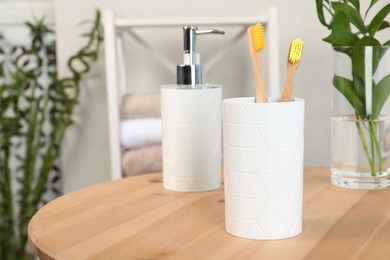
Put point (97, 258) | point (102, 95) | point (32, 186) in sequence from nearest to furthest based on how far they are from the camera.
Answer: point (97, 258) → point (102, 95) → point (32, 186)

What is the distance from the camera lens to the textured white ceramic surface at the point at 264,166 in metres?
0.68

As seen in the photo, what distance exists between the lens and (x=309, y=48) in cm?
168

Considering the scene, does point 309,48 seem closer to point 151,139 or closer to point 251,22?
point 251,22

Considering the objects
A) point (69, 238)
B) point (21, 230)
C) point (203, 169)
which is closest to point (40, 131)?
point (21, 230)

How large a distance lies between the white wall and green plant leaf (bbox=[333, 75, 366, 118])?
75 cm

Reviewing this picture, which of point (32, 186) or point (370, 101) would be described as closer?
point (370, 101)

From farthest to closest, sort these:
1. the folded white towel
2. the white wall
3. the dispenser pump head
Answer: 1. the white wall
2. the folded white towel
3. the dispenser pump head

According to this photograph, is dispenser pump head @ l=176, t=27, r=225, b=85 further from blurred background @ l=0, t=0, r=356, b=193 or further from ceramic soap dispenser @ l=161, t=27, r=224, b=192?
blurred background @ l=0, t=0, r=356, b=193

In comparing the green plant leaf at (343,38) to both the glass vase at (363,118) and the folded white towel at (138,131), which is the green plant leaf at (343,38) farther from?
the folded white towel at (138,131)

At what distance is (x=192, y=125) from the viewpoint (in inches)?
35.5

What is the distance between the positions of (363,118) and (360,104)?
21 mm

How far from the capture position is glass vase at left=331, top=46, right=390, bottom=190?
921mm

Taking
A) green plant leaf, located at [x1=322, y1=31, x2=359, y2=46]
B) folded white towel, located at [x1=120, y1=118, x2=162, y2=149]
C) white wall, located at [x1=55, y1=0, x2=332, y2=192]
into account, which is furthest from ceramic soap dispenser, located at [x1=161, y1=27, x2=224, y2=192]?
white wall, located at [x1=55, y1=0, x2=332, y2=192]

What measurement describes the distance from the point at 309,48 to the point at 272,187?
3.47ft
